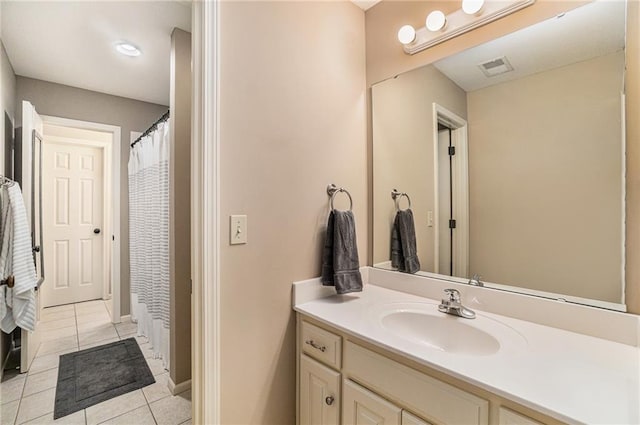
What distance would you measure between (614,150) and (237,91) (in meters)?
1.37

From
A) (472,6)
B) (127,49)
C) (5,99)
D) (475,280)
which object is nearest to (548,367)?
(475,280)

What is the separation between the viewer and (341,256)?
4.48 feet

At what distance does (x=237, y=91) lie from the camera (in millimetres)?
1163

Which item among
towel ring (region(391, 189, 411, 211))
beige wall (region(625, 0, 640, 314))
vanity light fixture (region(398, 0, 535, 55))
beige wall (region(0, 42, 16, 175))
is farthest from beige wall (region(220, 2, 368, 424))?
beige wall (region(0, 42, 16, 175))

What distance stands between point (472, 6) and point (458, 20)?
0.26ft

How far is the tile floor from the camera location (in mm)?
1669

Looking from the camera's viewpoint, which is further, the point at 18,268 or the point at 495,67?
the point at 18,268

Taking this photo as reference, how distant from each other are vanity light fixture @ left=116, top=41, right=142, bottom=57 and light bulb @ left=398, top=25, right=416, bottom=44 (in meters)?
1.96

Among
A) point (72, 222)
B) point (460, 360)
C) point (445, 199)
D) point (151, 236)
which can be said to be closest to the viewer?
point (460, 360)

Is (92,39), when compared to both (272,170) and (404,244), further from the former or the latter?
(404,244)

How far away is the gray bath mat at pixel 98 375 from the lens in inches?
71.9

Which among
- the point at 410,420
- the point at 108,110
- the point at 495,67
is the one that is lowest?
the point at 410,420

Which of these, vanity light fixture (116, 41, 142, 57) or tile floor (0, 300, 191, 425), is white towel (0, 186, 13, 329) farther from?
vanity light fixture (116, 41, 142, 57)

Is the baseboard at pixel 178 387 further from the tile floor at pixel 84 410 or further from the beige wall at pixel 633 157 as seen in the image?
the beige wall at pixel 633 157
